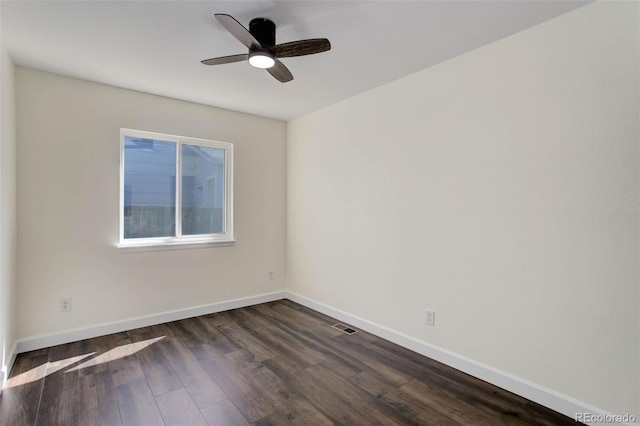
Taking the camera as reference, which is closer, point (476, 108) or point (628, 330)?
point (628, 330)

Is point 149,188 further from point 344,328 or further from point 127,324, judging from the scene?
point 344,328

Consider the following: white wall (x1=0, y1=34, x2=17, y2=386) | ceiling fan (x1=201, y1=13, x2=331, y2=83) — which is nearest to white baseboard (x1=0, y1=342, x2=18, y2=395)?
white wall (x1=0, y1=34, x2=17, y2=386)

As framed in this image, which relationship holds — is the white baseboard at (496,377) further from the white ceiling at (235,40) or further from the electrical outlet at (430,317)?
the white ceiling at (235,40)

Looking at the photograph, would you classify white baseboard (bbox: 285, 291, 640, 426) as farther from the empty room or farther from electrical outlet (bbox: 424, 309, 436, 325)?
electrical outlet (bbox: 424, 309, 436, 325)

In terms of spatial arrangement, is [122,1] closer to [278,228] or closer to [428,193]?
[428,193]

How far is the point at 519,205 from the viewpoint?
7.01ft

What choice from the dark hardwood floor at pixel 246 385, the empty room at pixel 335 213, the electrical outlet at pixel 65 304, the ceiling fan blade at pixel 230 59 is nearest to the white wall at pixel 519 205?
the empty room at pixel 335 213

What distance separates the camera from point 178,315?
11.5ft

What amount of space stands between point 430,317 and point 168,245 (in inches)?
109

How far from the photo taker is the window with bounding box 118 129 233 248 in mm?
3285

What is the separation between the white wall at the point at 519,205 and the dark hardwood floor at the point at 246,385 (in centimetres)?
36

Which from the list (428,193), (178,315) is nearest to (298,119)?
(428,193)

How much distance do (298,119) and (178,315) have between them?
9.30 ft

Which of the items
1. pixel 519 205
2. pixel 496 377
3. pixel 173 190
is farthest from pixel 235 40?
pixel 496 377
